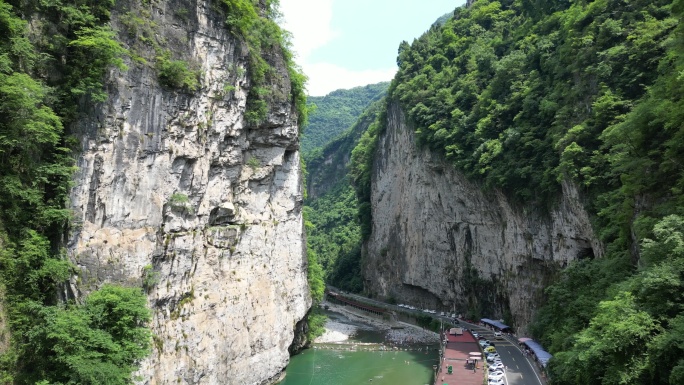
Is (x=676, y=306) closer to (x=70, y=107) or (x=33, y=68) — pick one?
(x=70, y=107)

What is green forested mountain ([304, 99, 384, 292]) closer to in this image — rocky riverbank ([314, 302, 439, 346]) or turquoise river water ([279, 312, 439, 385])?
rocky riverbank ([314, 302, 439, 346])

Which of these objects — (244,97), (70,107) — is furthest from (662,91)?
(70,107)

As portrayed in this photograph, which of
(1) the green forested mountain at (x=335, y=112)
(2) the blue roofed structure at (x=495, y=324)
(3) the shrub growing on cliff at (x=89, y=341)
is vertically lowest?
(2) the blue roofed structure at (x=495, y=324)

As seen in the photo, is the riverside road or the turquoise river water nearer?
the riverside road

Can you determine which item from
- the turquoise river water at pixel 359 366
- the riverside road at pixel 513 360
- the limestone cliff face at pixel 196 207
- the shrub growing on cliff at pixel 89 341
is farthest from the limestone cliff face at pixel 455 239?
the shrub growing on cliff at pixel 89 341

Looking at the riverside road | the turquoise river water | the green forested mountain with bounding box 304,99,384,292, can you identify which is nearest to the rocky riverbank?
the turquoise river water

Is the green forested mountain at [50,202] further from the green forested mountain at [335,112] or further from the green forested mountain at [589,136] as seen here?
the green forested mountain at [335,112]
